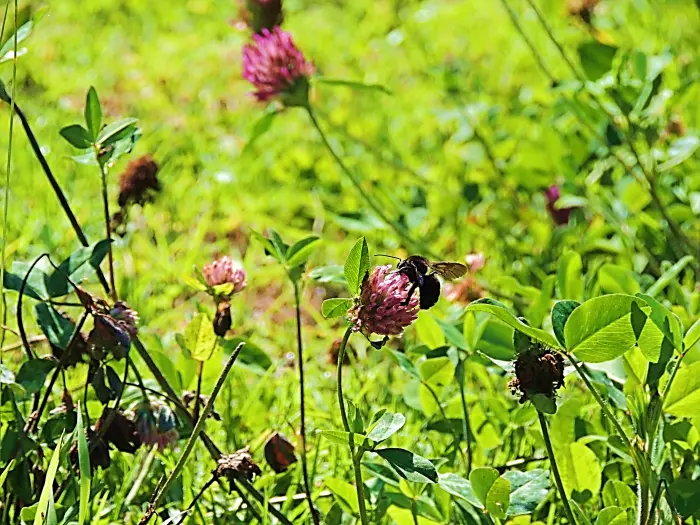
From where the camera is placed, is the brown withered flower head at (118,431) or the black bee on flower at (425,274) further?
the brown withered flower head at (118,431)

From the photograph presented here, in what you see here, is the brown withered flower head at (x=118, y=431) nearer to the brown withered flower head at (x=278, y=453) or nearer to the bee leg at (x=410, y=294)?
the brown withered flower head at (x=278, y=453)

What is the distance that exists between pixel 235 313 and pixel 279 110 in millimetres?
470

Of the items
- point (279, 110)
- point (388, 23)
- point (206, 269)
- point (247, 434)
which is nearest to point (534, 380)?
point (206, 269)

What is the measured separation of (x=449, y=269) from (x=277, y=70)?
2.48ft

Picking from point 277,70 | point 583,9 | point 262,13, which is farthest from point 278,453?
point 583,9

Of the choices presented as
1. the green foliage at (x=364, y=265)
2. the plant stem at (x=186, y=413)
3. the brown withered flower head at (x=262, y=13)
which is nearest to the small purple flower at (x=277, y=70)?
the green foliage at (x=364, y=265)

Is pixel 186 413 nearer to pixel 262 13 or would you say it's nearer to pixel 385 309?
pixel 385 309

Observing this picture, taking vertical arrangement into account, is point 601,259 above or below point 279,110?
below

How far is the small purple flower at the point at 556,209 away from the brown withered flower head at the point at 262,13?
66 centimetres

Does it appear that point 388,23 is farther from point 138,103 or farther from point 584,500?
point 584,500

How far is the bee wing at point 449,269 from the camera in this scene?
0.87 m

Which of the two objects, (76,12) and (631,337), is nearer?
(631,337)

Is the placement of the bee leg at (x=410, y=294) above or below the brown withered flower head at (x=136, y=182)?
below

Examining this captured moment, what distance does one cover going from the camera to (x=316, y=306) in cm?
204
